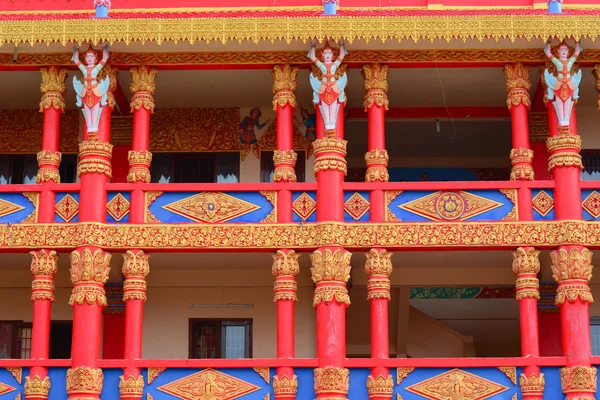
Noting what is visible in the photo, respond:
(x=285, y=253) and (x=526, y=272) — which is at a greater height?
(x=285, y=253)

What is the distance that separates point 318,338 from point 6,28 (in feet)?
26.8

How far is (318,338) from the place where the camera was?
21.0 meters

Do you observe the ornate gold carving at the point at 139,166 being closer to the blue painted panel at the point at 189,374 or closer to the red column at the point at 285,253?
the red column at the point at 285,253

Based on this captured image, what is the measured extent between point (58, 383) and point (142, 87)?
580 cm

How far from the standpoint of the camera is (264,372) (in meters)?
21.0

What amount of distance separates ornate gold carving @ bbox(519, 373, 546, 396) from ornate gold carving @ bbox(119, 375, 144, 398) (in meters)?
6.78

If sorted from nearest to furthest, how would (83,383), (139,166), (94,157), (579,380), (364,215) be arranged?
(579,380)
(83,383)
(364,215)
(94,157)
(139,166)

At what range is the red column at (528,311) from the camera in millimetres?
20594

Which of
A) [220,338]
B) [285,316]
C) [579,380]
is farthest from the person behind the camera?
[220,338]

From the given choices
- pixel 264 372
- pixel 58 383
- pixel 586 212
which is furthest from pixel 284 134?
pixel 58 383

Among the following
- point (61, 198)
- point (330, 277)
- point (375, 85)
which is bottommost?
point (330, 277)

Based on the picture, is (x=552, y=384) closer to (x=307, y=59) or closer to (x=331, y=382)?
(x=331, y=382)

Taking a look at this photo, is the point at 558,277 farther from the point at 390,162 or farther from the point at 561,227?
the point at 390,162

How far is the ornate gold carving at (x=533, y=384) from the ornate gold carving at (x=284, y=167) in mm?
5606
